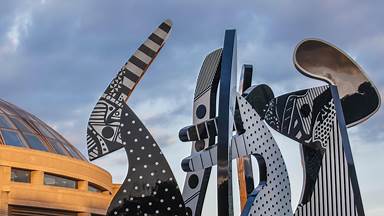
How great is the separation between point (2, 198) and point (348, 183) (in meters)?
13.8

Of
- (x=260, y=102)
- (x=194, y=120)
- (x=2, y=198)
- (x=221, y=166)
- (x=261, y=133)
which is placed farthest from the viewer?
(x=2, y=198)

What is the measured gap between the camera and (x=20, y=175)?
26.1 metres

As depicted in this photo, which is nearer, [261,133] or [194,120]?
[261,133]

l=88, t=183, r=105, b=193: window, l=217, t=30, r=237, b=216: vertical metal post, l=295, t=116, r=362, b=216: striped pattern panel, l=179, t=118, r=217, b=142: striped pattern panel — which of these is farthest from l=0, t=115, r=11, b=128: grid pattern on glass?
l=217, t=30, r=237, b=216: vertical metal post

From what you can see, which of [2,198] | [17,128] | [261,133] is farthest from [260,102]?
[17,128]

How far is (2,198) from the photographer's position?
980 inches

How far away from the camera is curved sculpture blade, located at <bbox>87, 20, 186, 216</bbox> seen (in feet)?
43.1

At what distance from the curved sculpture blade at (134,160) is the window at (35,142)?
51.2ft

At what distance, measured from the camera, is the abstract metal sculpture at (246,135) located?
519 inches

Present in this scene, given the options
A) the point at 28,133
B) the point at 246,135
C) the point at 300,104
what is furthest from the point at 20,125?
the point at 246,135

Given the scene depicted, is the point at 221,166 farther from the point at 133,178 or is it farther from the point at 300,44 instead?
the point at 300,44

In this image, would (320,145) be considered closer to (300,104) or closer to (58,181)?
(300,104)

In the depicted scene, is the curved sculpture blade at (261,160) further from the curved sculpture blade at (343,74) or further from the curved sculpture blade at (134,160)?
the curved sculpture blade at (343,74)

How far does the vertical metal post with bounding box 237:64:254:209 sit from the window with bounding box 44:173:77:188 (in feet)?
33.8
